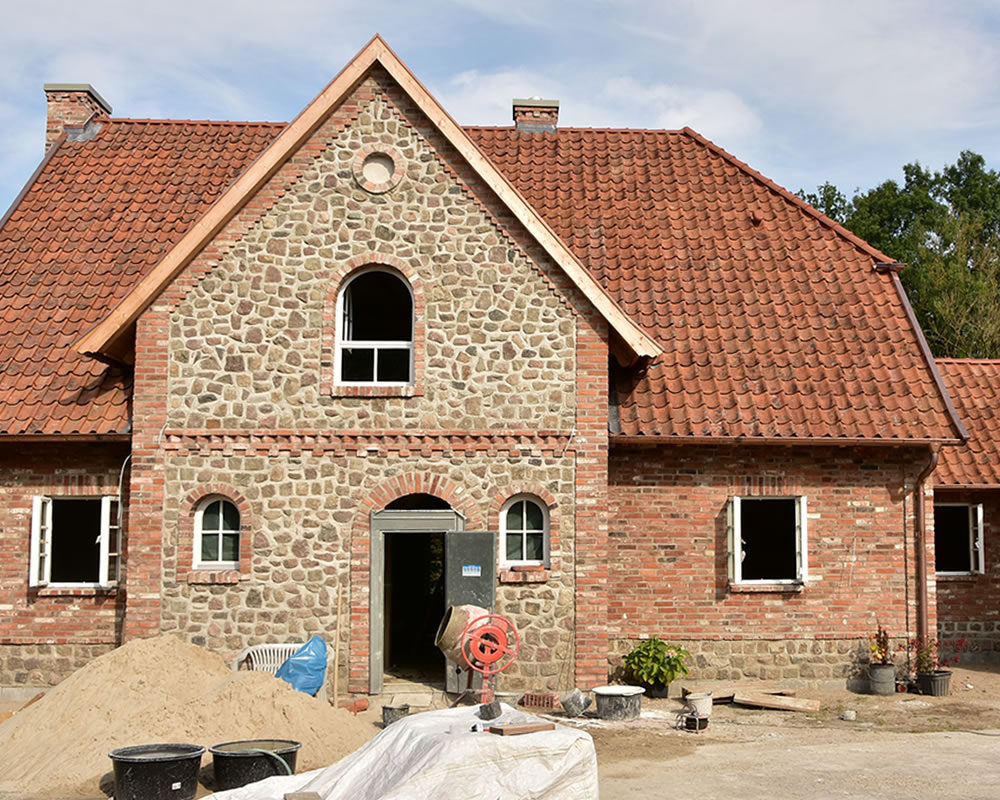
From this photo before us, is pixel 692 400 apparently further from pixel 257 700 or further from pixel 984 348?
pixel 984 348

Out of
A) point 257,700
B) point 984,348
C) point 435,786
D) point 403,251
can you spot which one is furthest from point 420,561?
point 984,348

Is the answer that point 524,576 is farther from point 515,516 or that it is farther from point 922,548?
point 922,548

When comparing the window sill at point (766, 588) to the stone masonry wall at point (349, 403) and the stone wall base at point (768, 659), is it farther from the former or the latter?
the stone masonry wall at point (349, 403)

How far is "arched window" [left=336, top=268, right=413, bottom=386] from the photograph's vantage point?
1425cm

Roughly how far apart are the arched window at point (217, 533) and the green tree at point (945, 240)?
2421 cm

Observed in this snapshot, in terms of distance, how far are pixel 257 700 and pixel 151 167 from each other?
36.1 ft

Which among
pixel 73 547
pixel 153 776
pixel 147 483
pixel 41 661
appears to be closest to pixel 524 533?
pixel 147 483

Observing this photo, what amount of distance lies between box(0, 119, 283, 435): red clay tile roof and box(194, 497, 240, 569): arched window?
5.10ft

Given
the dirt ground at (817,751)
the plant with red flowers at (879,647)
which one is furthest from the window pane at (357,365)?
the plant with red flowers at (879,647)

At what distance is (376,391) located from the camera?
1402cm

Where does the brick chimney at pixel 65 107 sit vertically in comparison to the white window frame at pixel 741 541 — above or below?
above

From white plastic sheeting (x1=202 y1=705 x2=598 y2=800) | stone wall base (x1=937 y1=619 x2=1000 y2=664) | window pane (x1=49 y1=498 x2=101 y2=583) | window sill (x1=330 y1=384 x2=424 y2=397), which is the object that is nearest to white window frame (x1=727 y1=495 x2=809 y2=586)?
stone wall base (x1=937 y1=619 x2=1000 y2=664)

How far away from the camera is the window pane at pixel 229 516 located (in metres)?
14.0

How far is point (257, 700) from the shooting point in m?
10.9
